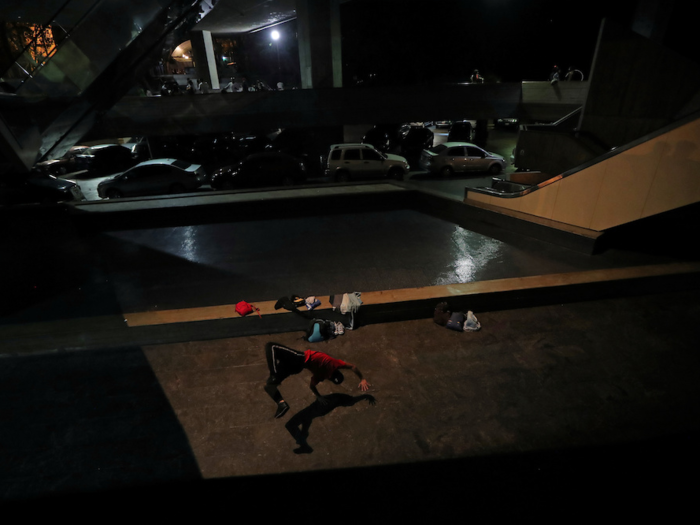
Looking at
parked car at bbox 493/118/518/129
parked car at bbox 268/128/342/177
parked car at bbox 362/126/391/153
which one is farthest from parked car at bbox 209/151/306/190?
parked car at bbox 493/118/518/129

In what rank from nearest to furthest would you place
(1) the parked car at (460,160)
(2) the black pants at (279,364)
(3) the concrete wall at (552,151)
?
(2) the black pants at (279,364) < (3) the concrete wall at (552,151) < (1) the parked car at (460,160)

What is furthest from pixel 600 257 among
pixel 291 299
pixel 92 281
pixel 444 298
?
pixel 92 281

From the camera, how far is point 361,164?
621 inches

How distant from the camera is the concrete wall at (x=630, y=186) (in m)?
5.91

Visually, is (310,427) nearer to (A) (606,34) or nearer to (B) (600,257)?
(B) (600,257)

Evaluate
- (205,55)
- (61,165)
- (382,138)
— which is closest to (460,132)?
(382,138)

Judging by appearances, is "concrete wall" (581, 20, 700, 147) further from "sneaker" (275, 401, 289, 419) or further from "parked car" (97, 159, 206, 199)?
"parked car" (97, 159, 206, 199)

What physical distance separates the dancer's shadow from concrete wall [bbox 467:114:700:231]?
20.0ft

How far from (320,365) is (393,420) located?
1.09 meters

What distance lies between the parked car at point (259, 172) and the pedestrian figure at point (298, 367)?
12150 mm

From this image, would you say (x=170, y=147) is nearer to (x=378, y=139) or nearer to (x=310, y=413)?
(x=378, y=139)

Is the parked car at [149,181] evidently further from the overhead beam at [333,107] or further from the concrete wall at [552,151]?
the concrete wall at [552,151]

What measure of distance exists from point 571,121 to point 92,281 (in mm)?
17113

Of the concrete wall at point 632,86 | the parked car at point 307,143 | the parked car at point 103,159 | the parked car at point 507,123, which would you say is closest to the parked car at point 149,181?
the parked car at point 307,143
